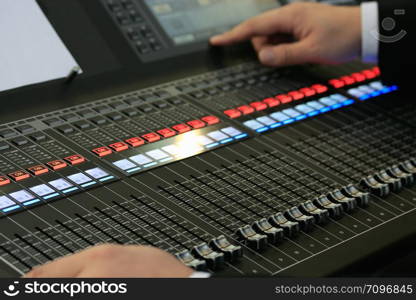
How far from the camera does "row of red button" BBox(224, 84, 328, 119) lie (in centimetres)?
173

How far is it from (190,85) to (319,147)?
1.18ft

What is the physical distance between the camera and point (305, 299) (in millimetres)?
943

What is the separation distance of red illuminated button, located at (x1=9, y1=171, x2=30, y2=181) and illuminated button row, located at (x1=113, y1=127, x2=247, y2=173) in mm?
171

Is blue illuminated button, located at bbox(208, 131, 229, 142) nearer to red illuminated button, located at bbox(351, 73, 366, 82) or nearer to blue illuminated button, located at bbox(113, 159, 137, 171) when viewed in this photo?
blue illuminated button, located at bbox(113, 159, 137, 171)

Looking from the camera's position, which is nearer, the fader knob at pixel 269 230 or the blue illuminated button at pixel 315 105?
the fader knob at pixel 269 230

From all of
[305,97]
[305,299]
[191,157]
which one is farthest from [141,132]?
[305,299]

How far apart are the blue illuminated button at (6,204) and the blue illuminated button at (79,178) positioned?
13cm

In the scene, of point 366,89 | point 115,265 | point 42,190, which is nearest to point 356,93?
point 366,89

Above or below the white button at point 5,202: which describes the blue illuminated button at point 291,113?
below

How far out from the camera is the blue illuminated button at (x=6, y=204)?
4.13ft

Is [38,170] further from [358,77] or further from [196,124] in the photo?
[358,77]
